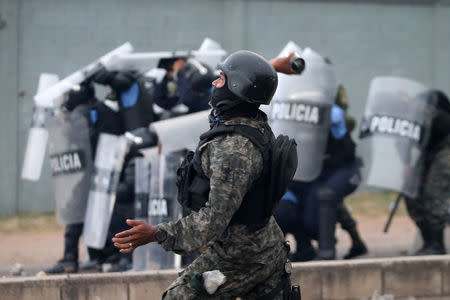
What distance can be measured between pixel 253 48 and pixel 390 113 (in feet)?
16.8

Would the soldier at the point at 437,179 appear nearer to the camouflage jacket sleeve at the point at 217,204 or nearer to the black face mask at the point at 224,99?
the black face mask at the point at 224,99

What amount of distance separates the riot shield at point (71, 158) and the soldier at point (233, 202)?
10.3 feet

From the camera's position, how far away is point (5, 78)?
1057cm

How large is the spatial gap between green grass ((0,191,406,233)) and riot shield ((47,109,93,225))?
3709mm

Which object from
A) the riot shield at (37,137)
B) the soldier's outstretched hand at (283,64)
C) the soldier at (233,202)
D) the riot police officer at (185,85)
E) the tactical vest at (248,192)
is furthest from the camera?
the riot shield at (37,137)

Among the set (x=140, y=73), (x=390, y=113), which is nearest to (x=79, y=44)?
(x=140, y=73)

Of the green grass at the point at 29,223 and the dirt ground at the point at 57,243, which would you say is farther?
the green grass at the point at 29,223

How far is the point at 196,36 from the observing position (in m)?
11.0

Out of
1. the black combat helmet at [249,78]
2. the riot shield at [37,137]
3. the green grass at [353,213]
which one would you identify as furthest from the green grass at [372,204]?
the black combat helmet at [249,78]

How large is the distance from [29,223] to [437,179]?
5.62 m

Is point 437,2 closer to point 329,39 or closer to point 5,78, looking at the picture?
point 329,39

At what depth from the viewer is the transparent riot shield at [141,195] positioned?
575 centimetres

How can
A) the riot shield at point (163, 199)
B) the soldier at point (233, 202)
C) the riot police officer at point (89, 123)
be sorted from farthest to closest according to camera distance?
the riot police officer at point (89, 123)
the riot shield at point (163, 199)
the soldier at point (233, 202)

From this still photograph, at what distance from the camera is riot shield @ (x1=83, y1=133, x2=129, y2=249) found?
6.05 m
